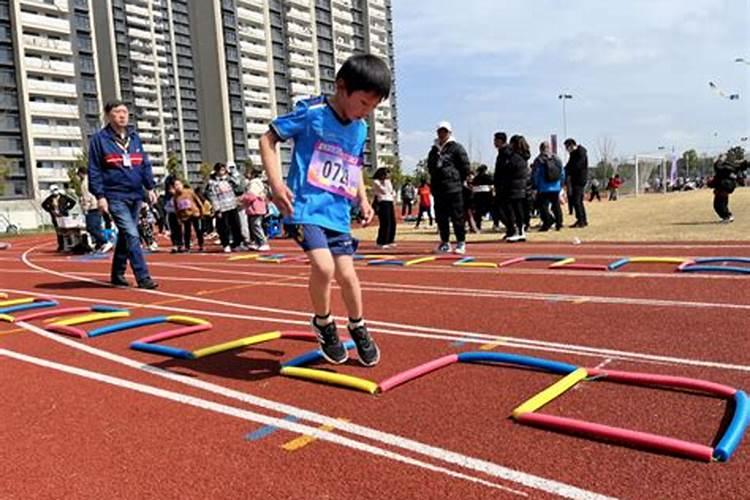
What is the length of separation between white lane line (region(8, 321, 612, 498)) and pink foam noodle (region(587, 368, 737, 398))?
3.87ft

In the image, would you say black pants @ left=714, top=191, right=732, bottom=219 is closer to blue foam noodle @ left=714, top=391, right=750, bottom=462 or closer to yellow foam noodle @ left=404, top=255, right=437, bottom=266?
yellow foam noodle @ left=404, top=255, right=437, bottom=266

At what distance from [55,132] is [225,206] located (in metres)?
63.4

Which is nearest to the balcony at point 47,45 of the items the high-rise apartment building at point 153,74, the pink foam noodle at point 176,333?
the high-rise apartment building at point 153,74

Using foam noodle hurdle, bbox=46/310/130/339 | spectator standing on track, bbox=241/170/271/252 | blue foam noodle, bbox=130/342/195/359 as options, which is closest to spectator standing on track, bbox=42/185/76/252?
spectator standing on track, bbox=241/170/271/252

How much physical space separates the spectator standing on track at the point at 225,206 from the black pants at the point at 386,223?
3170 mm

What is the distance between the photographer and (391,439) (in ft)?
9.11

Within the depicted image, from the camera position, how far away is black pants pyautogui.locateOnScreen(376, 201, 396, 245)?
12.8 metres

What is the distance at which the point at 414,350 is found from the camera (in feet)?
14.1

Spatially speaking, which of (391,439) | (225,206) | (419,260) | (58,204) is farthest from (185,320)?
(58,204)

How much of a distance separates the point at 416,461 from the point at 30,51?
75.8m

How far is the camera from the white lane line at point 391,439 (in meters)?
2.29

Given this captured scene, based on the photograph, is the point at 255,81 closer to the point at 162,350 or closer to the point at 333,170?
the point at 162,350

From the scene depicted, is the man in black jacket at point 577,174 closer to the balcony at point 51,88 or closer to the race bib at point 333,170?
the race bib at point 333,170

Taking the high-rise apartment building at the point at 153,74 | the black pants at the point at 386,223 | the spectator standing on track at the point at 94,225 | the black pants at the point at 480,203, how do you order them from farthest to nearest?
the high-rise apartment building at the point at 153,74
the black pants at the point at 480,203
the spectator standing on track at the point at 94,225
the black pants at the point at 386,223
